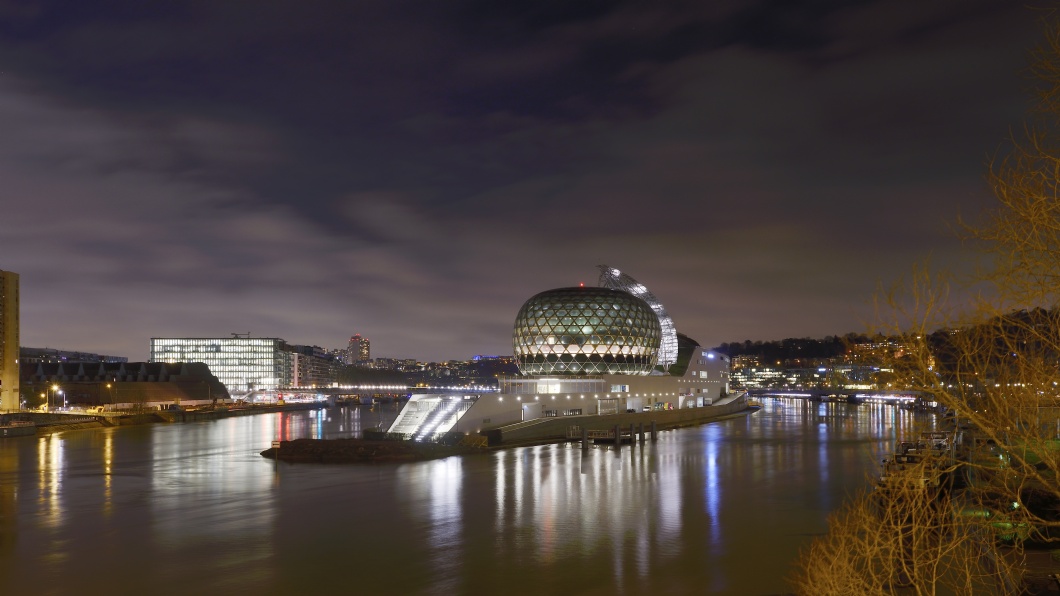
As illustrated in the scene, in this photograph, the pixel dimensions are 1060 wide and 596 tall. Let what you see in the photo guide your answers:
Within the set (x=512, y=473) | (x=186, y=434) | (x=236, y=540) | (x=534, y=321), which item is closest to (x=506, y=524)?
(x=236, y=540)

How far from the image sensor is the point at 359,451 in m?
39.1

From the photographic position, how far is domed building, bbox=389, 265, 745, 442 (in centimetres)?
4847

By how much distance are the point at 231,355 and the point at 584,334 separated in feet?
416

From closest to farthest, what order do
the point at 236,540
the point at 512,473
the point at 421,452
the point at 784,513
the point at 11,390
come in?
the point at 236,540
the point at 784,513
the point at 512,473
the point at 421,452
the point at 11,390

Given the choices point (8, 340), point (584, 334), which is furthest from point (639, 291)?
point (8, 340)

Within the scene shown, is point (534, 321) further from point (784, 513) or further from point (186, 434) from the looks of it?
point (784, 513)

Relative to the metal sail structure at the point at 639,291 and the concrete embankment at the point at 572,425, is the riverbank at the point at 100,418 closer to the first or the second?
the concrete embankment at the point at 572,425

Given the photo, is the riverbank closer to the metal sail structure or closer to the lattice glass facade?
the metal sail structure

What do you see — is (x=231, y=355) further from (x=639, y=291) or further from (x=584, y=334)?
(x=584, y=334)

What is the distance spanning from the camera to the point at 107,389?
94500 mm

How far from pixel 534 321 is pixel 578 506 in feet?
169

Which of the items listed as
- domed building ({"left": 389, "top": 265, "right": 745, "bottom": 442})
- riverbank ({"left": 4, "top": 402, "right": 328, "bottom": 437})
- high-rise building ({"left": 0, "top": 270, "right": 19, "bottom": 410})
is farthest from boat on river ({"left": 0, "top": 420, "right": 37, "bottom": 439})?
high-rise building ({"left": 0, "top": 270, "right": 19, "bottom": 410})

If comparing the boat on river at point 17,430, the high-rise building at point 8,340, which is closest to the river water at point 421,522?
the boat on river at point 17,430

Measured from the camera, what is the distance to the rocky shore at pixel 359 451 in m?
38.4
